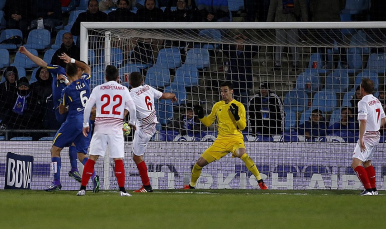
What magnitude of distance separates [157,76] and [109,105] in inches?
222

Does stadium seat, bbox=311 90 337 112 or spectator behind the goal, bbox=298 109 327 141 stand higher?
stadium seat, bbox=311 90 337 112

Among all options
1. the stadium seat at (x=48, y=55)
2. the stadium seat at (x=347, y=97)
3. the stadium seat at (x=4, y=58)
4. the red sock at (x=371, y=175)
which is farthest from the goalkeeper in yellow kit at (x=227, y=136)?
the stadium seat at (x=4, y=58)

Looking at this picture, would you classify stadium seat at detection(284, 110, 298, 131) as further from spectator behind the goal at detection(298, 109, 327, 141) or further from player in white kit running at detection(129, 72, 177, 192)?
player in white kit running at detection(129, 72, 177, 192)

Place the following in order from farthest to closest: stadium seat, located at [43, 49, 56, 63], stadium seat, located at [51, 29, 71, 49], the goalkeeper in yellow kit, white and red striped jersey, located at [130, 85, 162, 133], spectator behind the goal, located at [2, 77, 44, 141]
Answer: stadium seat, located at [51, 29, 71, 49]
stadium seat, located at [43, 49, 56, 63]
spectator behind the goal, located at [2, 77, 44, 141]
the goalkeeper in yellow kit
white and red striped jersey, located at [130, 85, 162, 133]

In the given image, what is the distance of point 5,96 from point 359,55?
8386 mm

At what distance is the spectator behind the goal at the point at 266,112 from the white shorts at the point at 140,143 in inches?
139

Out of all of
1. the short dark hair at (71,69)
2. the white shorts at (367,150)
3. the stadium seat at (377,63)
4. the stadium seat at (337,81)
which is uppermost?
the stadium seat at (377,63)

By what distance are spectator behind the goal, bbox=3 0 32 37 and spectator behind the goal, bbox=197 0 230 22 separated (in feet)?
15.6

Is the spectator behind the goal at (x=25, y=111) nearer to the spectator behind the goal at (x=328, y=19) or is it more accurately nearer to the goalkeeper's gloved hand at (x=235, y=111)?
the goalkeeper's gloved hand at (x=235, y=111)

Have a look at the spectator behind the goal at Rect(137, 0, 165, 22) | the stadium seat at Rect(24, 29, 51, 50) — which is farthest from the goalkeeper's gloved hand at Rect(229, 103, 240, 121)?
the stadium seat at Rect(24, 29, 51, 50)

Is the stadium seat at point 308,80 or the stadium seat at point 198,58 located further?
the stadium seat at point 198,58

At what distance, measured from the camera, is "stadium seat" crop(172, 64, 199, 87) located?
16.1 m

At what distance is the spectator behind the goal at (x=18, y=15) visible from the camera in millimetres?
20109

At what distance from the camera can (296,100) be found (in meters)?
16.1
